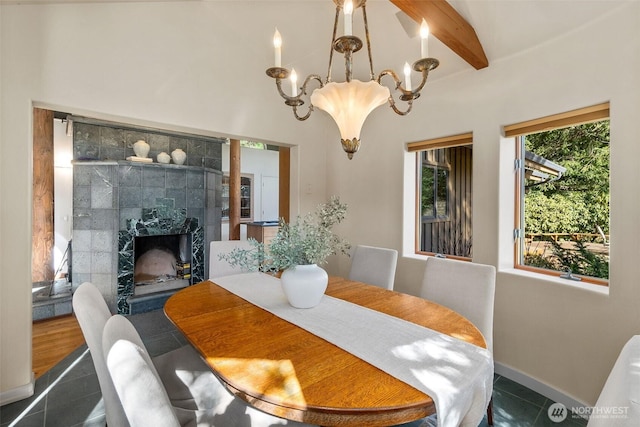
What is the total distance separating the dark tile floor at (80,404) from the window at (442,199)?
1.27 metres

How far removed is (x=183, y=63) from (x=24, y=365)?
8.38ft

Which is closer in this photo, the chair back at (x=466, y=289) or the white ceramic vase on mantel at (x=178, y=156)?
the chair back at (x=466, y=289)

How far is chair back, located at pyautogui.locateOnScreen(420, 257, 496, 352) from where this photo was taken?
5.75ft

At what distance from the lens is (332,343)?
4.02 ft

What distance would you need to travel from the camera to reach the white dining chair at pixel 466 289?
1.75 m

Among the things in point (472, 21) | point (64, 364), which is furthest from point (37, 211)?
point (472, 21)

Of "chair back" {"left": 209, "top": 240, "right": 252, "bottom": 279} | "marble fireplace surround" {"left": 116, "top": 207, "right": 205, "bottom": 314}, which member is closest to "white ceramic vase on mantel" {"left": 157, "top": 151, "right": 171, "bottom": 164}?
"marble fireplace surround" {"left": 116, "top": 207, "right": 205, "bottom": 314}

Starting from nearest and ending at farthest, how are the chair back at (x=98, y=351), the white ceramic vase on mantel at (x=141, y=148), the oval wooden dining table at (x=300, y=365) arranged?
the oval wooden dining table at (x=300, y=365), the chair back at (x=98, y=351), the white ceramic vase on mantel at (x=141, y=148)

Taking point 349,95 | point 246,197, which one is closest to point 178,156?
point 246,197

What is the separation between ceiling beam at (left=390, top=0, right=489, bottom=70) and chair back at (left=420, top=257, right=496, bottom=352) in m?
1.51

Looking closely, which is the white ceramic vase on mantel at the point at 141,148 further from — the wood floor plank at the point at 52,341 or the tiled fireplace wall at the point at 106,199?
the wood floor plank at the point at 52,341

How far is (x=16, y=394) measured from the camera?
2.01 m

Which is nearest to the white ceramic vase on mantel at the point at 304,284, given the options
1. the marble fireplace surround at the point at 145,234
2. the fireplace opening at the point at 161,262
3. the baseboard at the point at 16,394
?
the baseboard at the point at 16,394

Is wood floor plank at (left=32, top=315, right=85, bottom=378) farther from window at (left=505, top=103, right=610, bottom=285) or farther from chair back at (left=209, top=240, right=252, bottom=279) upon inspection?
window at (left=505, top=103, right=610, bottom=285)
